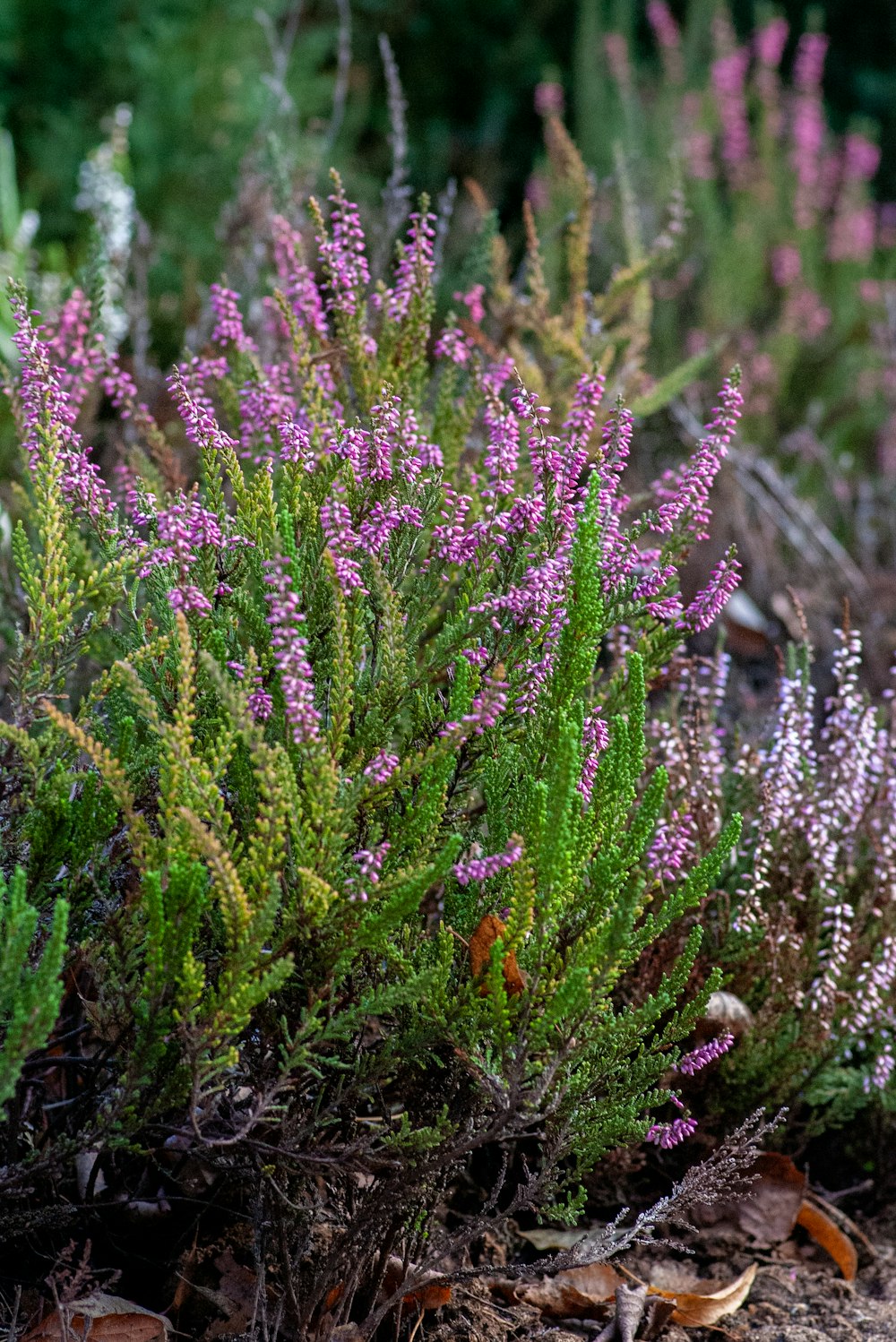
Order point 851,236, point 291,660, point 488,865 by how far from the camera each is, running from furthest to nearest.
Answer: point 851,236 → point 488,865 → point 291,660

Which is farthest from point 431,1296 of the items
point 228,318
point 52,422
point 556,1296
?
point 228,318

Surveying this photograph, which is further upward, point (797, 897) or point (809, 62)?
point (809, 62)

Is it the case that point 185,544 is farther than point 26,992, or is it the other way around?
point 185,544

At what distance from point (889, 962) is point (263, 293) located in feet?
8.84

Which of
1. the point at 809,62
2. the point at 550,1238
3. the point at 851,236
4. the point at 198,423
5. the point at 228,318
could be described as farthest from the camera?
the point at 809,62

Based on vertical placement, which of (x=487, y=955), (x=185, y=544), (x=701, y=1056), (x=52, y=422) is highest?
(x=52, y=422)

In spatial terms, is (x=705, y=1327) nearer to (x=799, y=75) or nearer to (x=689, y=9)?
(x=799, y=75)

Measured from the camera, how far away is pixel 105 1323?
1.62 metres

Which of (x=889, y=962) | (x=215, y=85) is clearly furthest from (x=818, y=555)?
(x=215, y=85)

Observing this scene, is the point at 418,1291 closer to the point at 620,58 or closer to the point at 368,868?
the point at 368,868

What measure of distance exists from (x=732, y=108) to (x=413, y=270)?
16.0 ft

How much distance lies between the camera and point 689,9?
22.7 ft

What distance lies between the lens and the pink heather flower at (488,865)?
58.6 inches

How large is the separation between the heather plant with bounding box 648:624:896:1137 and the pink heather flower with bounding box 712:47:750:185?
465 centimetres
